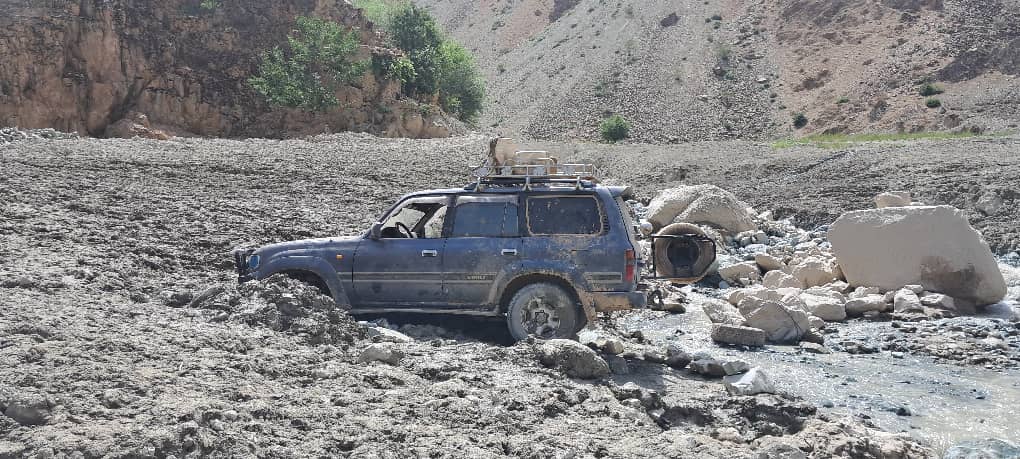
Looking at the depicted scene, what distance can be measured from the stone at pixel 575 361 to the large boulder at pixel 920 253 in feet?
23.8

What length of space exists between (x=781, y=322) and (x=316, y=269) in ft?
18.4

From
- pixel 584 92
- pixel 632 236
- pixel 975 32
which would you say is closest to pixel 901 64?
pixel 975 32

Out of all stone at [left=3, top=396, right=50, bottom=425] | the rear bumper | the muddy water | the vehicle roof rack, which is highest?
the vehicle roof rack

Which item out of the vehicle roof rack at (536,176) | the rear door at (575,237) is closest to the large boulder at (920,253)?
the vehicle roof rack at (536,176)

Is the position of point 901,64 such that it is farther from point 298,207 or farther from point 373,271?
point 373,271

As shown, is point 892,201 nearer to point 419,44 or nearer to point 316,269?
point 316,269

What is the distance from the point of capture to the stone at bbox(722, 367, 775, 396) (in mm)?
7199

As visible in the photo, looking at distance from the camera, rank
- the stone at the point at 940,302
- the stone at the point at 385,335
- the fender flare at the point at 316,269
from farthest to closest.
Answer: the stone at the point at 940,302, the fender flare at the point at 316,269, the stone at the point at 385,335

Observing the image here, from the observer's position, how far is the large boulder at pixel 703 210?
59.8 ft

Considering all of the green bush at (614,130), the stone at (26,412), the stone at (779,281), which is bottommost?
the stone at (779,281)

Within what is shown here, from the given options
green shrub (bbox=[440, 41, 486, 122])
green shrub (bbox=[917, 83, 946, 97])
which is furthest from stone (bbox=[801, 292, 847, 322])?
green shrub (bbox=[917, 83, 946, 97])

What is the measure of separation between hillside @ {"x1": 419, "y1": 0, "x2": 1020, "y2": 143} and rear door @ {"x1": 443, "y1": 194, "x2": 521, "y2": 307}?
4072 cm

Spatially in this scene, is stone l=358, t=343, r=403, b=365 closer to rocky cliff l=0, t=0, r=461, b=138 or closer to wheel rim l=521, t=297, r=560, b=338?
wheel rim l=521, t=297, r=560, b=338

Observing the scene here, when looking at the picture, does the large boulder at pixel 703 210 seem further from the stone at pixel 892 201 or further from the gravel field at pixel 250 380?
the gravel field at pixel 250 380
